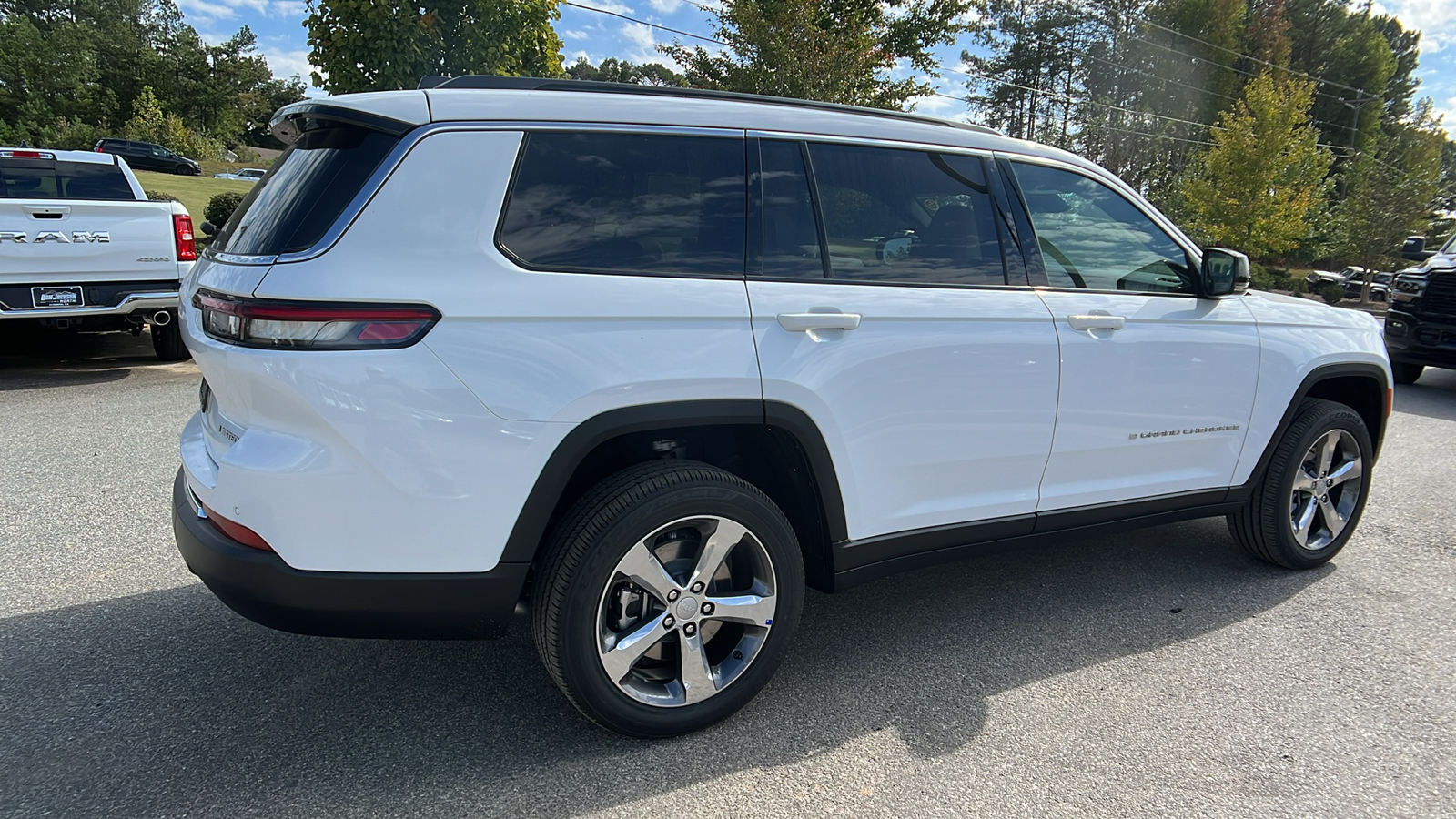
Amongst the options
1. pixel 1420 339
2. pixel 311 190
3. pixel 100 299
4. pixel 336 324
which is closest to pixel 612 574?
pixel 336 324

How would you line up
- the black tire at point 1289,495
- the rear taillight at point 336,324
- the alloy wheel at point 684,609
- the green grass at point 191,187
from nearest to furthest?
1. the rear taillight at point 336,324
2. the alloy wheel at point 684,609
3. the black tire at point 1289,495
4. the green grass at point 191,187

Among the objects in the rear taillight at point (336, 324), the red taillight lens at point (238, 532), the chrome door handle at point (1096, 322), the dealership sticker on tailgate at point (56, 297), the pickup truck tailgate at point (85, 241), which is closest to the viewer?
the rear taillight at point (336, 324)

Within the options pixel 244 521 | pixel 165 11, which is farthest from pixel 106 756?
pixel 165 11

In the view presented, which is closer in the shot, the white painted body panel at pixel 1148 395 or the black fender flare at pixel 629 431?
the black fender flare at pixel 629 431

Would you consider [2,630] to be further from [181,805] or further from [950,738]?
[950,738]

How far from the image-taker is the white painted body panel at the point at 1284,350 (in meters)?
3.77

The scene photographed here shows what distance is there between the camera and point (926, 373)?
2854mm

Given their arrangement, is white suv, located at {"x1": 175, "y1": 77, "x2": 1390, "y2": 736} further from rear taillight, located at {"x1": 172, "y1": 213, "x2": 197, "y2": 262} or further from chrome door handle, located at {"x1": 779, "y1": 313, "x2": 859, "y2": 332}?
rear taillight, located at {"x1": 172, "y1": 213, "x2": 197, "y2": 262}

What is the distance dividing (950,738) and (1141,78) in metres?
54.1

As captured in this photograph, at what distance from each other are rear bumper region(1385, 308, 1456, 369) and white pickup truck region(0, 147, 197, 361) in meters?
11.8

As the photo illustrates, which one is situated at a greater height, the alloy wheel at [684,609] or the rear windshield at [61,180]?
the rear windshield at [61,180]

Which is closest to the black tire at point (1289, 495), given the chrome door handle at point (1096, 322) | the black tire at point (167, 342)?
the chrome door handle at point (1096, 322)

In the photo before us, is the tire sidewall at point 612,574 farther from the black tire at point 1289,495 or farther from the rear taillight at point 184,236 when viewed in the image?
the rear taillight at point 184,236

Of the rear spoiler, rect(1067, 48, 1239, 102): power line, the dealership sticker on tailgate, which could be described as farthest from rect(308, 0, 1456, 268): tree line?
the rear spoiler
